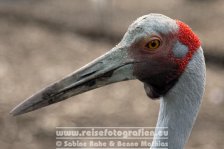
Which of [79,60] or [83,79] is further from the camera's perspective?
[79,60]

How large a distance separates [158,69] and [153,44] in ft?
0.69

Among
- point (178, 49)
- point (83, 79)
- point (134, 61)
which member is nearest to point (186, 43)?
point (178, 49)

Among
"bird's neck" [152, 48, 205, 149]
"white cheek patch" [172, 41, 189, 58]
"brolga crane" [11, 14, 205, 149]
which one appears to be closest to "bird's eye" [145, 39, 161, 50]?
"brolga crane" [11, 14, 205, 149]

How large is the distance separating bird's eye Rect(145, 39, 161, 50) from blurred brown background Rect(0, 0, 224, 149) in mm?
4901

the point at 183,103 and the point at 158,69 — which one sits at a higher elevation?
the point at 158,69

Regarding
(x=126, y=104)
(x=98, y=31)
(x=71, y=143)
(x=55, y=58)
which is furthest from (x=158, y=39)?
(x=98, y=31)

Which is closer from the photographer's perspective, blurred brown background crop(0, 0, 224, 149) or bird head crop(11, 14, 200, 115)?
bird head crop(11, 14, 200, 115)

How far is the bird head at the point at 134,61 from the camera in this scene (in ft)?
14.3

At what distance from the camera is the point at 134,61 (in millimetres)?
4426

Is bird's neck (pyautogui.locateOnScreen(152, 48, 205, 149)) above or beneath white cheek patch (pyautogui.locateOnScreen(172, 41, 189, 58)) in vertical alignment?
beneath

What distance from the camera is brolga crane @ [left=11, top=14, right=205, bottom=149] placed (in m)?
4.35

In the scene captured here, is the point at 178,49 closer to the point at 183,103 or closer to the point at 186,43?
the point at 186,43

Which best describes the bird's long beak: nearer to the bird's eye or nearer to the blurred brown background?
the bird's eye

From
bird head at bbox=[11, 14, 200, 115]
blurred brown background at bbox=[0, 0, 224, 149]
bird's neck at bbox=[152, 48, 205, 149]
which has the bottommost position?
bird's neck at bbox=[152, 48, 205, 149]
